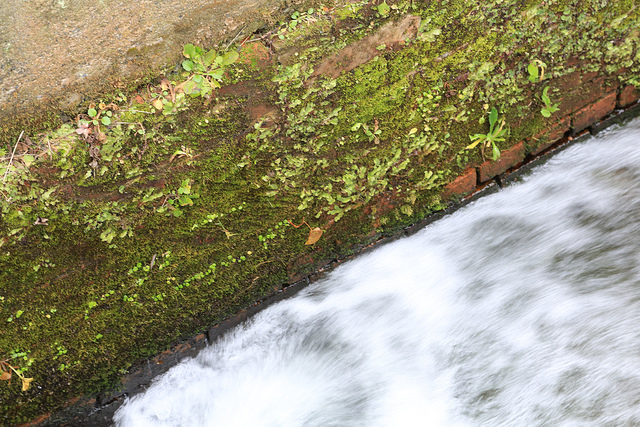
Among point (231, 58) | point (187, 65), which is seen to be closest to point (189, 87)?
point (187, 65)

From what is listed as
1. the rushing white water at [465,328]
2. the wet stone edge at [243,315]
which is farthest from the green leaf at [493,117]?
the rushing white water at [465,328]

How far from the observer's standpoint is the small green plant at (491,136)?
2.85 m

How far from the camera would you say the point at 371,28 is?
8.00 feet

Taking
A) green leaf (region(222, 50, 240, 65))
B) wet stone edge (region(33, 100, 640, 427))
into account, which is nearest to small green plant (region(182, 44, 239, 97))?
green leaf (region(222, 50, 240, 65))

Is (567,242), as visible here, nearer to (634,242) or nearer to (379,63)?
(634,242)

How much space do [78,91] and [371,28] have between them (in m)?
1.75

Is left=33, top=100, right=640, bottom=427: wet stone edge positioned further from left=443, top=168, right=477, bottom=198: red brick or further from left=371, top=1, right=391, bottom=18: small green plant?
left=371, top=1, right=391, bottom=18: small green plant

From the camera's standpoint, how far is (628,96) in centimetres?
326

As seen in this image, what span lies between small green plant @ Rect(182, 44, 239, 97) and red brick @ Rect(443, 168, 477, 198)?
1.79 metres

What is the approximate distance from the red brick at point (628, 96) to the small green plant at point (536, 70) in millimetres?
921

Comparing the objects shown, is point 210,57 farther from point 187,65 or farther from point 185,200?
point 185,200

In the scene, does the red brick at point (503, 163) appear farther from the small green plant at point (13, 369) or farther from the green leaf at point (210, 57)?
the small green plant at point (13, 369)

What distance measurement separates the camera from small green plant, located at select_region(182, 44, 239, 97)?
7.64 feet

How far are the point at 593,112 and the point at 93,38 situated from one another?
142 inches
